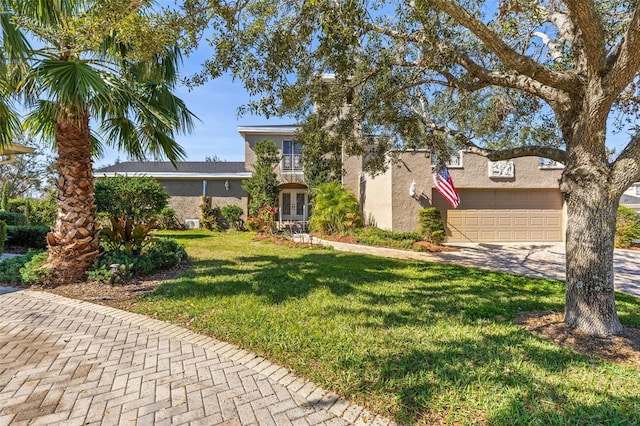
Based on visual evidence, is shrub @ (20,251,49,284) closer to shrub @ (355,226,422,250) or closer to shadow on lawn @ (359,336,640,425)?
shadow on lawn @ (359,336,640,425)

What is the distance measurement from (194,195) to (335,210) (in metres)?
9.81

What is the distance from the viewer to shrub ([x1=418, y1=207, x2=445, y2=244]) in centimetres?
1288

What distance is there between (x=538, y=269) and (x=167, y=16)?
1088 centimetres

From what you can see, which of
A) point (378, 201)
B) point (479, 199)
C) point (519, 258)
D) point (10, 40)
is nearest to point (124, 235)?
point (10, 40)

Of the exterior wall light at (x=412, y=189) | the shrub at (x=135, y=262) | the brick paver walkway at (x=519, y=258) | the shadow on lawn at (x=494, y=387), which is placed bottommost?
the shadow on lawn at (x=494, y=387)

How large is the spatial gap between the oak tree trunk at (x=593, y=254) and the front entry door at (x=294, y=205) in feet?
54.2

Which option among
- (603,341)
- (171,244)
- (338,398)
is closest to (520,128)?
(603,341)

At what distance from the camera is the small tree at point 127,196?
13734 millimetres

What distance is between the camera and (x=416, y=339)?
4074 mm

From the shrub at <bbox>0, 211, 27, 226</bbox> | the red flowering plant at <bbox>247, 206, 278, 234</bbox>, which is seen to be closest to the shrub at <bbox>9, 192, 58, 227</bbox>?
the shrub at <bbox>0, 211, 27, 226</bbox>

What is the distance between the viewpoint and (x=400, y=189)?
1331cm

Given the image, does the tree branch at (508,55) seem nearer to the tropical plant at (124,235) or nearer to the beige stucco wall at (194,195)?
the tropical plant at (124,235)

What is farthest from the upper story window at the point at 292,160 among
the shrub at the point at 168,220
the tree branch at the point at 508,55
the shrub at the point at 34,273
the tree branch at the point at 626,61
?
the tree branch at the point at 626,61

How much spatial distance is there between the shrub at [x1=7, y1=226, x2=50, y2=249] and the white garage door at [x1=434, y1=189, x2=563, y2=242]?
15.7 meters
